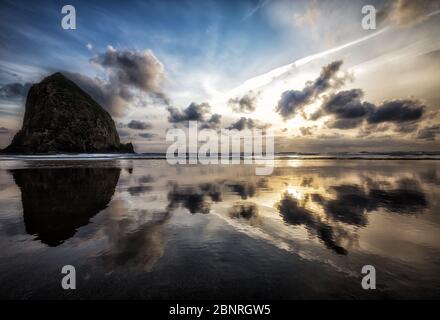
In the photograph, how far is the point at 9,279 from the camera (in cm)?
390

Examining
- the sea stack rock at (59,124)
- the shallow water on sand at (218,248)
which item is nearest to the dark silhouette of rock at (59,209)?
the shallow water on sand at (218,248)

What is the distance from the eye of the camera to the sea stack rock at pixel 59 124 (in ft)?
234

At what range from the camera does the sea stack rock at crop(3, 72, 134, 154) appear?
2808 inches

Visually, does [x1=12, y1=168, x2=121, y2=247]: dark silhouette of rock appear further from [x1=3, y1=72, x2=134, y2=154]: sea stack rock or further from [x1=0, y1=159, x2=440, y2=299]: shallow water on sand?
[x1=3, y1=72, x2=134, y2=154]: sea stack rock

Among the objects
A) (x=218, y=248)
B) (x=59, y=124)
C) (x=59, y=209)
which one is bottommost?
(x=218, y=248)

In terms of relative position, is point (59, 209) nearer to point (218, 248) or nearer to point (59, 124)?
point (218, 248)

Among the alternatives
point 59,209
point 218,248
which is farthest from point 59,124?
point 218,248

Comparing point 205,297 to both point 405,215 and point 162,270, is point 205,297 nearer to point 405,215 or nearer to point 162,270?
point 162,270

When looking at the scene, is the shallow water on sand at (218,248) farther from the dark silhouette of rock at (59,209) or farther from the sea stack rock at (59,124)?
the sea stack rock at (59,124)

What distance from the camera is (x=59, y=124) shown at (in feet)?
240

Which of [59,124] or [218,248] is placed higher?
[59,124]

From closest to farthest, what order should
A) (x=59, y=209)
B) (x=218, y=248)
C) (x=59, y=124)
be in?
(x=218, y=248)
(x=59, y=209)
(x=59, y=124)
